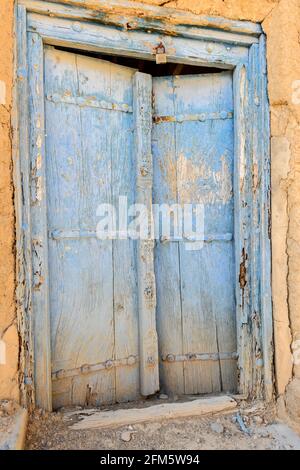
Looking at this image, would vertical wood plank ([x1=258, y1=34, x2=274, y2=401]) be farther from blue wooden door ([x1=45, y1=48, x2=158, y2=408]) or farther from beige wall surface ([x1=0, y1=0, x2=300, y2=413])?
blue wooden door ([x1=45, y1=48, x2=158, y2=408])

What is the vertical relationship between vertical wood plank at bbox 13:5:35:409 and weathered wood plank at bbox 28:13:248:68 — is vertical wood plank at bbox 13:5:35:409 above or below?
below

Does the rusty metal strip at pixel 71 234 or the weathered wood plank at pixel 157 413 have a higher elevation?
the rusty metal strip at pixel 71 234

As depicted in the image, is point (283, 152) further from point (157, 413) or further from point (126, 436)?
point (126, 436)

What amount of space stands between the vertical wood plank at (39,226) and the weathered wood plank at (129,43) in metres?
0.09

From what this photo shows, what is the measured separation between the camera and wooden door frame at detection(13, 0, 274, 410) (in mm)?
1890

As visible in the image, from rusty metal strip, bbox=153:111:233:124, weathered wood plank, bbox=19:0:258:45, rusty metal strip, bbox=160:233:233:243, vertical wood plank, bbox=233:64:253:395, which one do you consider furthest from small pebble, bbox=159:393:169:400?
weathered wood plank, bbox=19:0:258:45

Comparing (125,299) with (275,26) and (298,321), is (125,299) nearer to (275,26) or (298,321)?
(298,321)

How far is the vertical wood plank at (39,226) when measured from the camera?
1.94 metres

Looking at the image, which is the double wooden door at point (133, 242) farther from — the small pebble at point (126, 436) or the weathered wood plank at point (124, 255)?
the small pebble at point (126, 436)

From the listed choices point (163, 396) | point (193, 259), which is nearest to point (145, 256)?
point (193, 259)

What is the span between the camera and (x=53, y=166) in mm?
2090

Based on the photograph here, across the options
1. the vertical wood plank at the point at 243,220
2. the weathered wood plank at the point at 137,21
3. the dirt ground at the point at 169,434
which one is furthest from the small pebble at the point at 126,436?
the weathered wood plank at the point at 137,21

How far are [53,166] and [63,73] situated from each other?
18.3 inches
